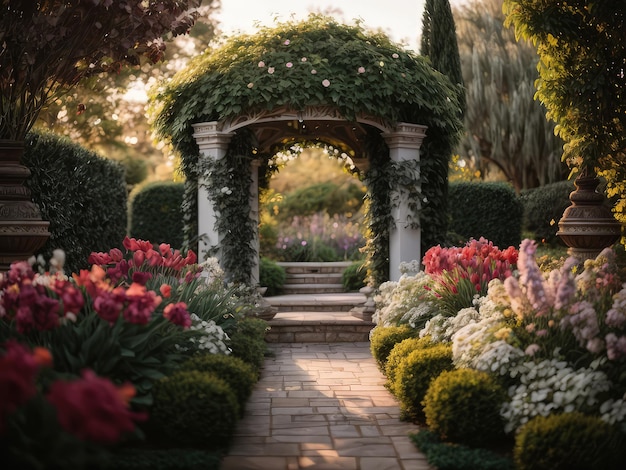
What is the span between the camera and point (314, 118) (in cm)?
948

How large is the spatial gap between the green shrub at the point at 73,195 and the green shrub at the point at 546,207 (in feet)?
33.6

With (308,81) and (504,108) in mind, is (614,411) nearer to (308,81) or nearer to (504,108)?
(308,81)

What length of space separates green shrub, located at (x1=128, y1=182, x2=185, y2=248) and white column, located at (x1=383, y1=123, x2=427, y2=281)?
21.9 ft

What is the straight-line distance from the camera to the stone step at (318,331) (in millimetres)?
9984

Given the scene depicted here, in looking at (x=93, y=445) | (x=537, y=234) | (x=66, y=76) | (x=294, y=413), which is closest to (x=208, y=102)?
(x=66, y=76)

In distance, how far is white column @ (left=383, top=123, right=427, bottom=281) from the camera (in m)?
9.83

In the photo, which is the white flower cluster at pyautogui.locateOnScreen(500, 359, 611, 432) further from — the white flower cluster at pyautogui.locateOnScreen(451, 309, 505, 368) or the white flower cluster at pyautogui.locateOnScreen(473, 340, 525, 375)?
the white flower cluster at pyautogui.locateOnScreen(451, 309, 505, 368)

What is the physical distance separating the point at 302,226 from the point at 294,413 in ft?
36.5

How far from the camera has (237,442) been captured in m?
5.09

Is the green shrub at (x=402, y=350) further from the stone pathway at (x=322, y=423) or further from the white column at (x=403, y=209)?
the white column at (x=403, y=209)

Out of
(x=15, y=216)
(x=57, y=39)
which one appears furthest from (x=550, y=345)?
(x=57, y=39)

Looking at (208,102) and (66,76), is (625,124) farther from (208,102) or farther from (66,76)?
A: (66,76)

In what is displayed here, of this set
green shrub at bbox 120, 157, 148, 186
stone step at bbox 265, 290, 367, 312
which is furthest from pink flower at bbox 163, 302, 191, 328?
green shrub at bbox 120, 157, 148, 186

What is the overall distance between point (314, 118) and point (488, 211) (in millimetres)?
7197
